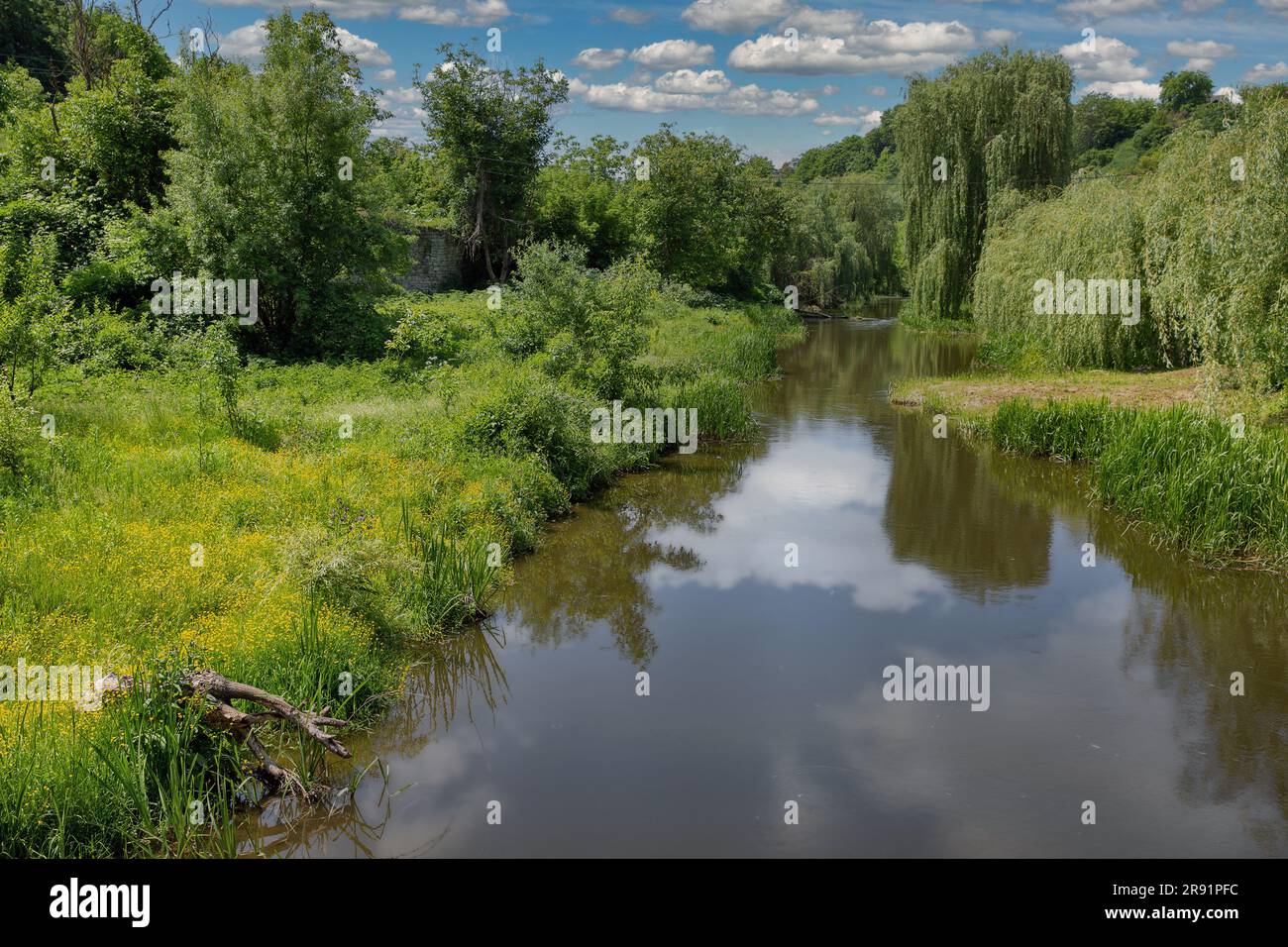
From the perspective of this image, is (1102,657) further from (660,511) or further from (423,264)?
(423,264)

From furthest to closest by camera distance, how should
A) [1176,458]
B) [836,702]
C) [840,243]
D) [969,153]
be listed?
[840,243] → [969,153] → [1176,458] → [836,702]

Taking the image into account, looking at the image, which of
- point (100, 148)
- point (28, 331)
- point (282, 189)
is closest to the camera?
point (28, 331)

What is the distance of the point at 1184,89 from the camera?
86.2 meters

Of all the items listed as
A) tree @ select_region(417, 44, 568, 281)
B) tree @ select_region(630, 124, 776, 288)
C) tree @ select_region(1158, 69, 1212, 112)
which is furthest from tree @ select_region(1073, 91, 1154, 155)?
tree @ select_region(417, 44, 568, 281)

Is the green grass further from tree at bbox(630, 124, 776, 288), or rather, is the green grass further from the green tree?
tree at bbox(630, 124, 776, 288)

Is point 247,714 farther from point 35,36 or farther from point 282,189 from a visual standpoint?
point 35,36

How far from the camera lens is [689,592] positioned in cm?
1148

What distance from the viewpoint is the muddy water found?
6.57 meters

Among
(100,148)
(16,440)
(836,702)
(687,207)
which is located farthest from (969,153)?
(16,440)

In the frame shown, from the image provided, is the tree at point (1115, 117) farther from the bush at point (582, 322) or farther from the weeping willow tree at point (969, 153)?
the bush at point (582, 322)

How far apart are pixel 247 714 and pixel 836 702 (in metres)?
4.98

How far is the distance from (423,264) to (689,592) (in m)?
24.1

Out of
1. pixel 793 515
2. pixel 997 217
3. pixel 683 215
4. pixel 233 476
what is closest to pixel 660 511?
pixel 793 515

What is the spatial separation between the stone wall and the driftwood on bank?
25843 millimetres
